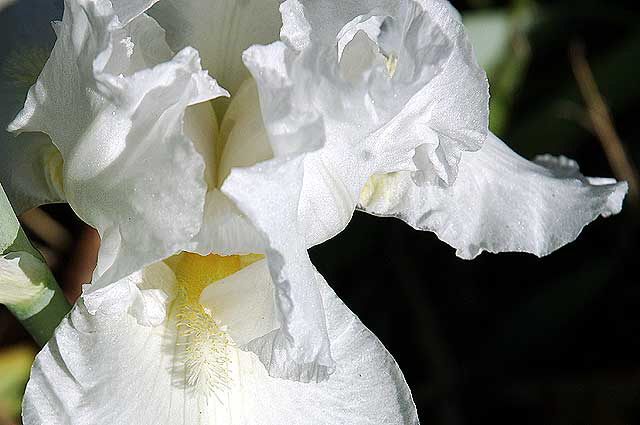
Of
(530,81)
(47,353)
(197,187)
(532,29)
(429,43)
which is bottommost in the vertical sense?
(530,81)

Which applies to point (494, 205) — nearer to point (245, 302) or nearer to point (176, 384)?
point (245, 302)

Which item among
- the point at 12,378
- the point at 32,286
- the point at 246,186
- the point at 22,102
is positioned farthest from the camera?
the point at 12,378

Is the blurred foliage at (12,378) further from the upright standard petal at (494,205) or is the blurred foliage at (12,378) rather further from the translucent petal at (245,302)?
the upright standard petal at (494,205)

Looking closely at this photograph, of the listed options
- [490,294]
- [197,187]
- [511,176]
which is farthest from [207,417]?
[490,294]

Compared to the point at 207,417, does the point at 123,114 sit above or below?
above

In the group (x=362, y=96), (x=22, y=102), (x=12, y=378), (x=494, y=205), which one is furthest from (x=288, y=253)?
(x=12, y=378)

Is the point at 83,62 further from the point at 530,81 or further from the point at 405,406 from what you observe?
the point at 530,81

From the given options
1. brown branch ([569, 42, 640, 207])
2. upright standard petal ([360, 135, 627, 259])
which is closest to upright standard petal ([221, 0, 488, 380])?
upright standard petal ([360, 135, 627, 259])
